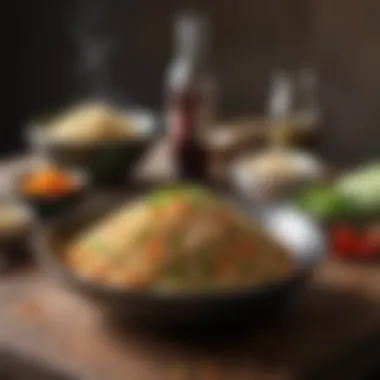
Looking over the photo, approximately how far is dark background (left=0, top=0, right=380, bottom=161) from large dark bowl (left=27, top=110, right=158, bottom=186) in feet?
2.94

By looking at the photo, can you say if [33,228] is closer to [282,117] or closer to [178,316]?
[178,316]

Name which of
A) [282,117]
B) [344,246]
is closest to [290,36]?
[282,117]

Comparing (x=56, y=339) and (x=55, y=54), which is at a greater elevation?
(x=55, y=54)

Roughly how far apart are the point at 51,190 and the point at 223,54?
1.28m

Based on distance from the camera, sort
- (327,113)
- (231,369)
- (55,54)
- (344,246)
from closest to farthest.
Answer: (231,369) → (344,246) → (327,113) → (55,54)

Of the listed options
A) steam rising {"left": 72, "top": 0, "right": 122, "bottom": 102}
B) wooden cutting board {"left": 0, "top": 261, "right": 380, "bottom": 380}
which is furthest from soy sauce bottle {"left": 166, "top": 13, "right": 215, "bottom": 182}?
steam rising {"left": 72, "top": 0, "right": 122, "bottom": 102}

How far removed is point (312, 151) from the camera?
2.02 meters

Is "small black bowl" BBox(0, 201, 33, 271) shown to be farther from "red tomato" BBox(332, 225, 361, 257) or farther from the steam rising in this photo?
the steam rising

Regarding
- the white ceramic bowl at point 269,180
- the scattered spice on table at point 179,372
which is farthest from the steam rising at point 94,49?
the scattered spice on table at point 179,372

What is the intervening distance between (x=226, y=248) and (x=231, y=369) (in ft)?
0.58

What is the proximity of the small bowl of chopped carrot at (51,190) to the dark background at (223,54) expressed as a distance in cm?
108

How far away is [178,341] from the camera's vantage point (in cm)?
123

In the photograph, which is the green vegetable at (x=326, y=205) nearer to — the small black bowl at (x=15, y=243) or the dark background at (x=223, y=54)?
the small black bowl at (x=15, y=243)

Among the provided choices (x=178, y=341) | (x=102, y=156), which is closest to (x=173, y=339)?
(x=178, y=341)
